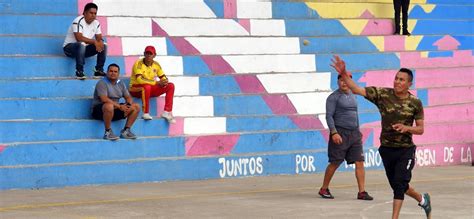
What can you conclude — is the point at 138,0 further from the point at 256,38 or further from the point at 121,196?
the point at 121,196

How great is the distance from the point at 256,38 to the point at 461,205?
8224mm

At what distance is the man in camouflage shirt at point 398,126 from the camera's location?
10.9 m

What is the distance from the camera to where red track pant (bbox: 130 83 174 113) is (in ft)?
54.7

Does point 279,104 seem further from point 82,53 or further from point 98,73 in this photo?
point 82,53

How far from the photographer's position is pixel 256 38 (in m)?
20.5

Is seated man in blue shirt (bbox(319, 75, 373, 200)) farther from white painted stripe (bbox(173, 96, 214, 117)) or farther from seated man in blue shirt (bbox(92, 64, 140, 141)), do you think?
white painted stripe (bbox(173, 96, 214, 117))

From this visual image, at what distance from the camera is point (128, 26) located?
1920 centimetres

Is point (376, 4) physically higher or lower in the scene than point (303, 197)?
higher

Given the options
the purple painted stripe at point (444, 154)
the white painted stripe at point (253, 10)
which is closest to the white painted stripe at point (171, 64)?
the white painted stripe at point (253, 10)

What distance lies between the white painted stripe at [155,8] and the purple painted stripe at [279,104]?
8.90 feet

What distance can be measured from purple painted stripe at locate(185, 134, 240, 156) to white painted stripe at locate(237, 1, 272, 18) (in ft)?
15.1

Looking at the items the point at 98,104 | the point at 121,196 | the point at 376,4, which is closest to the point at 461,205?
the point at 121,196

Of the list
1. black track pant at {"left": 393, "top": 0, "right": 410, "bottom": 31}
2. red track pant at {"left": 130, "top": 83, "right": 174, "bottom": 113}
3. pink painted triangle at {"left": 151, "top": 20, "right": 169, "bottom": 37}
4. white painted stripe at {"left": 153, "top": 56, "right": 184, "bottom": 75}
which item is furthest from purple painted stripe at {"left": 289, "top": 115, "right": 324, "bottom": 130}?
black track pant at {"left": 393, "top": 0, "right": 410, "bottom": 31}

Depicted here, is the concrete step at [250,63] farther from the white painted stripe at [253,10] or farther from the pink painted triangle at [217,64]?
the white painted stripe at [253,10]
